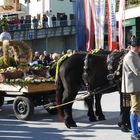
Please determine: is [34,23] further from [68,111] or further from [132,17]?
[68,111]

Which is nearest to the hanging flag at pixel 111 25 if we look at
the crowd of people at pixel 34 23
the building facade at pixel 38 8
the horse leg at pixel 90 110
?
the horse leg at pixel 90 110

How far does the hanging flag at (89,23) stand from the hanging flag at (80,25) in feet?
1.01

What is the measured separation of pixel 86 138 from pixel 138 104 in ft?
3.80

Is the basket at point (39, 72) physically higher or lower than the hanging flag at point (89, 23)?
lower

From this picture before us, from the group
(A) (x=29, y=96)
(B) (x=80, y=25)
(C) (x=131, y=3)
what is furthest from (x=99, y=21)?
(C) (x=131, y=3)

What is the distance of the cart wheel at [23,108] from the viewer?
10500mm

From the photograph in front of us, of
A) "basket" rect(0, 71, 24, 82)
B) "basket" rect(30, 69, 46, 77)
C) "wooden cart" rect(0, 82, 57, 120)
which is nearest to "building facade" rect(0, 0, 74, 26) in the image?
"basket" rect(30, 69, 46, 77)

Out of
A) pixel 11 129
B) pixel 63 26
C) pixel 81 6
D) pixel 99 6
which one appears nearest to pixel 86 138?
pixel 11 129

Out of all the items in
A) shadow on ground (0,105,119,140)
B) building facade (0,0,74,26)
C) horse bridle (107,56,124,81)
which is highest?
building facade (0,0,74,26)

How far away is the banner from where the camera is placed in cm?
1956

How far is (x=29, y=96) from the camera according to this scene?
1065 centimetres

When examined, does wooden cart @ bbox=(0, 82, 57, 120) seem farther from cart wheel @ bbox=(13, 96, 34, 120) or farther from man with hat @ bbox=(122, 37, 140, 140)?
man with hat @ bbox=(122, 37, 140, 140)

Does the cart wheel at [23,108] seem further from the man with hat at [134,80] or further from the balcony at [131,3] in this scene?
the balcony at [131,3]

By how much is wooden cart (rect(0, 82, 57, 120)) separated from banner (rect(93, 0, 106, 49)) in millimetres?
8865
